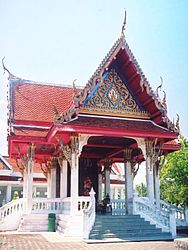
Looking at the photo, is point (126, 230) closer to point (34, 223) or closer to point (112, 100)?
point (34, 223)

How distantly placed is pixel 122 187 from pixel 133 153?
11.2 meters

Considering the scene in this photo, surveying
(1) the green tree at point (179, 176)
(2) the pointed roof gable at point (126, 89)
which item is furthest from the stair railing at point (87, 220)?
(1) the green tree at point (179, 176)

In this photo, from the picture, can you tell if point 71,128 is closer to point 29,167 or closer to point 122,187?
point 29,167

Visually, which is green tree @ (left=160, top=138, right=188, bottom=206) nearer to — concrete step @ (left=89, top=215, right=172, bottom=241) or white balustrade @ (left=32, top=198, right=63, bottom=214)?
concrete step @ (left=89, top=215, right=172, bottom=241)

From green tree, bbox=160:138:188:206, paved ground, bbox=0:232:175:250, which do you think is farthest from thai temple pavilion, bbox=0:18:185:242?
green tree, bbox=160:138:188:206

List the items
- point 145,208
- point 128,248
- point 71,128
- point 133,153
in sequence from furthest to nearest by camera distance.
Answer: point 133,153 < point 145,208 < point 71,128 < point 128,248

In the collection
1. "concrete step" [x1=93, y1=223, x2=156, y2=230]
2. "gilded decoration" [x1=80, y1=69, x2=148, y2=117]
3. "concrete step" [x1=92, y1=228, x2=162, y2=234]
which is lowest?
"concrete step" [x1=92, y1=228, x2=162, y2=234]

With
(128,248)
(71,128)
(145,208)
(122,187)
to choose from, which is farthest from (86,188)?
(122,187)

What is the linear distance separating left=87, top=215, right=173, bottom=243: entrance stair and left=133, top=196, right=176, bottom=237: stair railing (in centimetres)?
21

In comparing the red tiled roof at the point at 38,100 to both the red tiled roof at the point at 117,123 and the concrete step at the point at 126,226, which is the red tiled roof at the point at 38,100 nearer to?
the red tiled roof at the point at 117,123

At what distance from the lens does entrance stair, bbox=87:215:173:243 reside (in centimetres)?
959

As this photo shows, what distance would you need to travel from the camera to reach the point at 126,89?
40.5 ft

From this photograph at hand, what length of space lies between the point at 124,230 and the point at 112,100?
178 inches

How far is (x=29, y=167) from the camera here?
1262cm
